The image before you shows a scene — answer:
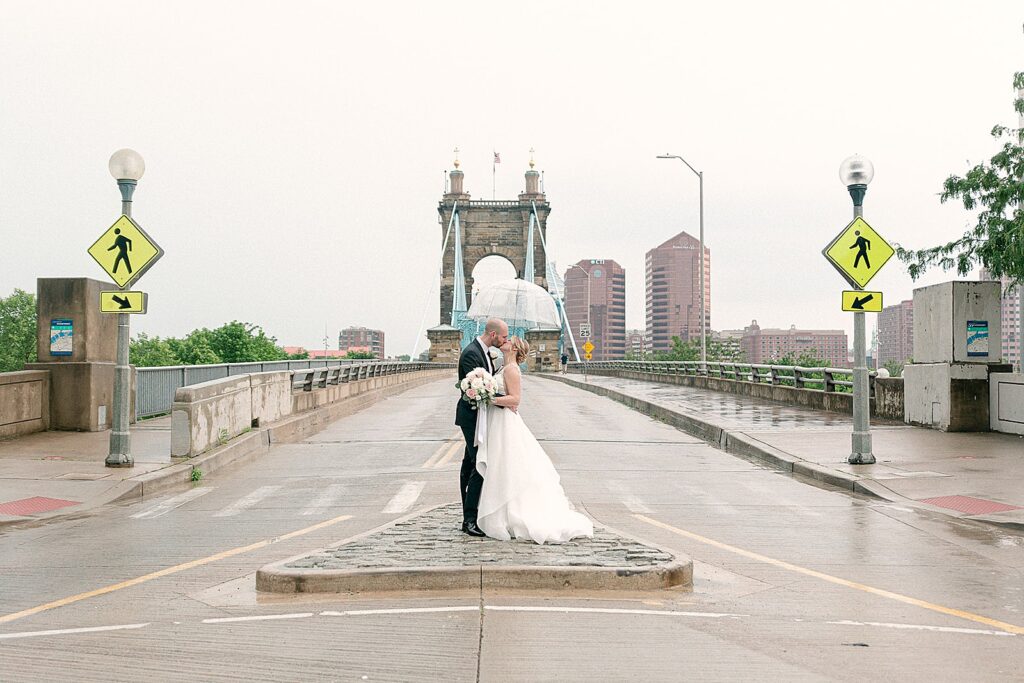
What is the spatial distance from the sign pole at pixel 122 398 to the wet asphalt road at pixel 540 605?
1707 millimetres

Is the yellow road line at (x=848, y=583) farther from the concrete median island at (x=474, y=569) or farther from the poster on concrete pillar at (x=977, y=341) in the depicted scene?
the poster on concrete pillar at (x=977, y=341)

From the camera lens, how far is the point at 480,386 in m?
7.99

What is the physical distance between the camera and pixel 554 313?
395 feet

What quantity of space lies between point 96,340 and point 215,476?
198 inches

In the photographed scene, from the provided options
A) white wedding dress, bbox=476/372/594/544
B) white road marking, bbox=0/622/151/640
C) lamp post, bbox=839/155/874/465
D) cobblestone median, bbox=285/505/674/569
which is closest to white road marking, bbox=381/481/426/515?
cobblestone median, bbox=285/505/674/569

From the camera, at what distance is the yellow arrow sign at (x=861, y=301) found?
45.3ft

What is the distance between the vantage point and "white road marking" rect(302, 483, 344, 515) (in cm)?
1065

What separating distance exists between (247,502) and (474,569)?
532 centimetres

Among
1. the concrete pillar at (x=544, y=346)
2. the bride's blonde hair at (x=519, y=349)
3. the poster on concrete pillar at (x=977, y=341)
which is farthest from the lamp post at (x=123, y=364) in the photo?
the concrete pillar at (x=544, y=346)

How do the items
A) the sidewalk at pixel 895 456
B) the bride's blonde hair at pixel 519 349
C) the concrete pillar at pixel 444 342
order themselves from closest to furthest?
the bride's blonde hair at pixel 519 349, the sidewalk at pixel 895 456, the concrete pillar at pixel 444 342

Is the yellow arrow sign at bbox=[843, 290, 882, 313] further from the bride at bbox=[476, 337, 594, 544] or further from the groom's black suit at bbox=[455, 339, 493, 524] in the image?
the groom's black suit at bbox=[455, 339, 493, 524]

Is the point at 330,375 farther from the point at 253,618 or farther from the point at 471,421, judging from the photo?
the point at 253,618

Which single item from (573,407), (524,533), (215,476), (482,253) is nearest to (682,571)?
(524,533)

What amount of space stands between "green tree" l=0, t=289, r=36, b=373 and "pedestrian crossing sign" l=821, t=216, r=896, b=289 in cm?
10357
